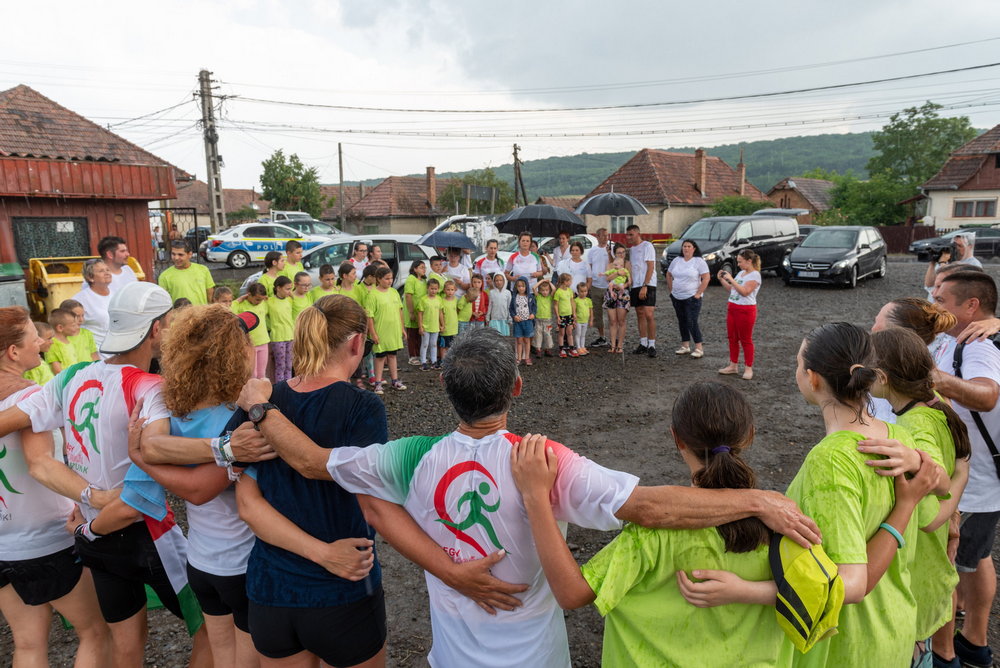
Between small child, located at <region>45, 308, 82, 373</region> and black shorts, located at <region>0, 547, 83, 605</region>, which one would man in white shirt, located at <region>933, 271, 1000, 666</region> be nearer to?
black shorts, located at <region>0, 547, 83, 605</region>

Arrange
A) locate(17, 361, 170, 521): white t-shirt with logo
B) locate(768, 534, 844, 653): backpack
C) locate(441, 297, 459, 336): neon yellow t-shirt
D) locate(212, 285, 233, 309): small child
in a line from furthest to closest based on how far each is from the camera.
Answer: locate(441, 297, 459, 336): neon yellow t-shirt, locate(212, 285, 233, 309): small child, locate(17, 361, 170, 521): white t-shirt with logo, locate(768, 534, 844, 653): backpack

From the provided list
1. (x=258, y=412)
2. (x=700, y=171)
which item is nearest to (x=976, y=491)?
(x=258, y=412)

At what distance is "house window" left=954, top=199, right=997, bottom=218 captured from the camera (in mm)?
34250

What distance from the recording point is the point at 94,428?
230 centimetres

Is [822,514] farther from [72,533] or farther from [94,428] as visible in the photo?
[72,533]

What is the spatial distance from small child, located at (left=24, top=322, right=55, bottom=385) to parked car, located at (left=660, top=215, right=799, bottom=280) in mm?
14390

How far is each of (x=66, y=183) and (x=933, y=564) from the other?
1466 centimetres

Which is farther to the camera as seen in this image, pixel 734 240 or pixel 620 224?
pixel 620 224

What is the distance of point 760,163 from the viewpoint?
131875 millimetres

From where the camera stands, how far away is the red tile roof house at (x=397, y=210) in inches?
1583

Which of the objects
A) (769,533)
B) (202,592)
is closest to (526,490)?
(769,533)

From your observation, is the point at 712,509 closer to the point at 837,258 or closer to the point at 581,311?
the point at 581,311

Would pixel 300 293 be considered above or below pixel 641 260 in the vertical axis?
below

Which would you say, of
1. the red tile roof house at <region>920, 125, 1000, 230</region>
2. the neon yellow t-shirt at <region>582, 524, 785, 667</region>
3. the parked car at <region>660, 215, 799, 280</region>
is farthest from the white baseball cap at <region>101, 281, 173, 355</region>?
the red tile roof house at <region>920, 125, 1000, 230</region>
